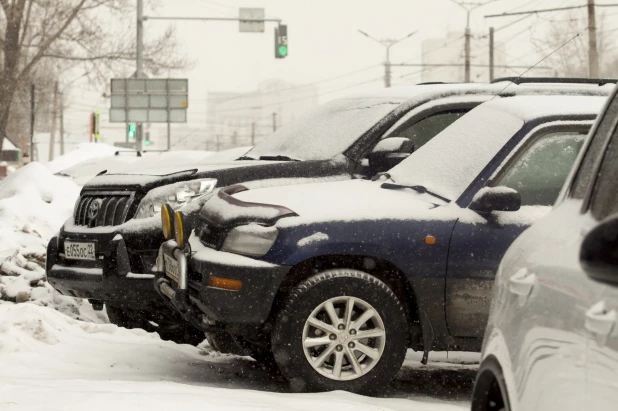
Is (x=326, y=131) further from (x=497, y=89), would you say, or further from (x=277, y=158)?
(x=497, y=89)

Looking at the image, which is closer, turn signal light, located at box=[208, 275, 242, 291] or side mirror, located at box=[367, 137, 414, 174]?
turn signal light, located at box=[208, 275, 242, 291]

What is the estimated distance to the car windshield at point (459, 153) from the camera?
20.1 feet

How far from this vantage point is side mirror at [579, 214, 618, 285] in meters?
1.80

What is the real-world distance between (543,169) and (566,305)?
12.6 feet

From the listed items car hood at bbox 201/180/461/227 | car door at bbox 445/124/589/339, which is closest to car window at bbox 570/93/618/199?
car door at bbox 445/124/589/339

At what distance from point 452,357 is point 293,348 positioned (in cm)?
226

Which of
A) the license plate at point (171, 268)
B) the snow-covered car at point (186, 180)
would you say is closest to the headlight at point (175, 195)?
the snow-covered car at point (186, 180)

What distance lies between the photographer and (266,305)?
5.85m

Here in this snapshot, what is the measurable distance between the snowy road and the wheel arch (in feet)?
1.34

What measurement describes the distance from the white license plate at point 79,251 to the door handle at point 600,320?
5.86 m

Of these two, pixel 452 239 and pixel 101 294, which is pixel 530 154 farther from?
pixel 101 294

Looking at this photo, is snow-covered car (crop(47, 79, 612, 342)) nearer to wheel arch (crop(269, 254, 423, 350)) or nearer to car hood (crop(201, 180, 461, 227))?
car hood (crop(201, 180, 461, 227))

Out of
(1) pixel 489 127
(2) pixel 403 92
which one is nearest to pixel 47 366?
(1) pixel 489 127

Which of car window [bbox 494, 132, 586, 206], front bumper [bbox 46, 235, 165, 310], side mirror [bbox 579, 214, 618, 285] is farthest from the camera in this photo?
front bumper [bbox 46, 235, 165, 310]
